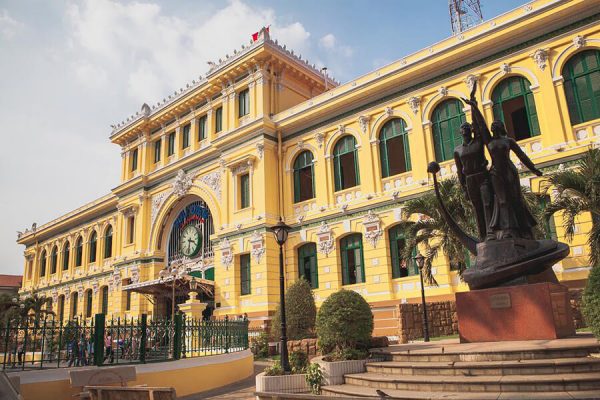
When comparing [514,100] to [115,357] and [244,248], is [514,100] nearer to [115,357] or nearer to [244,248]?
[244,248]

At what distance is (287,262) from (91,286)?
21752mm

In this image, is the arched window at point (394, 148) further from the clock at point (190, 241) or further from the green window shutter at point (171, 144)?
the green window shutter at point (171, 144)

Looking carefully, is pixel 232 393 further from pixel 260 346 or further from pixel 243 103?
pixel 243 103

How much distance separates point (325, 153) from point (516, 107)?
901 centimetres

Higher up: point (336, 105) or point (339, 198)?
point (336, 105)

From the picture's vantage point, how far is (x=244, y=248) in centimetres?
2566

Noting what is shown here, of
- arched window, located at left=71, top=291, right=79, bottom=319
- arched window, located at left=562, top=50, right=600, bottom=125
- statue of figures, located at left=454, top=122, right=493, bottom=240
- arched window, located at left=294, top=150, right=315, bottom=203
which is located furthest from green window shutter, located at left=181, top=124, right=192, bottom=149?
statue of figures, located at left=454, top=122, right=493, bottom=240

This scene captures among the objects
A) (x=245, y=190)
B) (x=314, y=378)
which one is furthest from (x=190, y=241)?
(x=314, y=378)

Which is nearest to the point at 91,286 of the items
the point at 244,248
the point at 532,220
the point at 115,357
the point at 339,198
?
the point at 244,248

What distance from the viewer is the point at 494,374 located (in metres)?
7.93

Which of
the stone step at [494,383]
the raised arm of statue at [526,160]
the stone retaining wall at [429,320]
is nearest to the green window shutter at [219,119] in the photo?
the stone retaining wall at [429,320]

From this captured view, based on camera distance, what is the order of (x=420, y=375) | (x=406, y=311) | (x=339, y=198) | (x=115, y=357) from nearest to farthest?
(x=420, y=375) → (x=115, y=357) → (x=406, y=311) → (x=339, y=198)

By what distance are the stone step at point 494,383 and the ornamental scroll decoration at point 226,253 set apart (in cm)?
1795

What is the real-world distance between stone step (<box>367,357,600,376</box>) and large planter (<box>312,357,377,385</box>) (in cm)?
115
